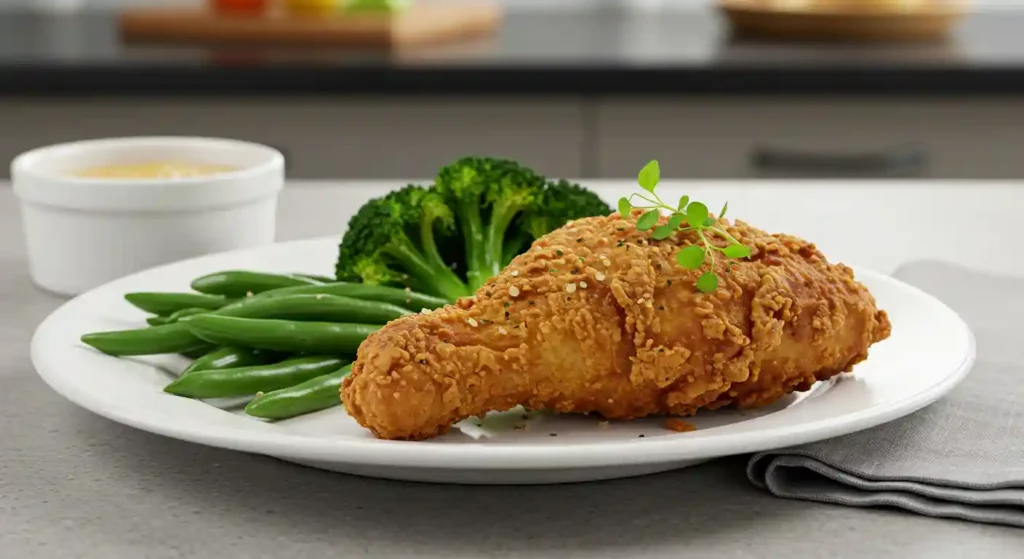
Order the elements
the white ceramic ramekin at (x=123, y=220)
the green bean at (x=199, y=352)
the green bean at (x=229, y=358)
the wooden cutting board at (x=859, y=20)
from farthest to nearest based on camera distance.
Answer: the wooden cutting board at (x=859, y=20) → the white ceramic ramekin at (x=123, y=220) → the green bean at (x=199, y=352) → the green bean at (x=229, y=358)

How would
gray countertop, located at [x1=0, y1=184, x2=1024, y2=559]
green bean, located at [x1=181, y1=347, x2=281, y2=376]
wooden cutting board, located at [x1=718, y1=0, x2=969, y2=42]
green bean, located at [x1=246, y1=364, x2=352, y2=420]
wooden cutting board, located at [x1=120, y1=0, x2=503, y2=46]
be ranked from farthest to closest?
wooden cutting board, located at [x1=718, y1=0, x2=969, y2=42], wooden cutting board, located at [x1=120, y1=0, x2=503, y2=46], green bean, located at [x1=181, y1=347, x2=281, y2=376], green bean, located at [x1=246, y1=364, x2=352, y2=420], gray countertop, located at [x1=0, y1=184, x2=1024, y2=559]

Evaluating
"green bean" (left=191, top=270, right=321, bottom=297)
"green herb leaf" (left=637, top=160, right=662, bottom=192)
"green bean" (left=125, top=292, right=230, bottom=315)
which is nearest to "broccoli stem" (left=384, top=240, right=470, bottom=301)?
"green bean" (left=191, top=270, right=321, bottom=297)

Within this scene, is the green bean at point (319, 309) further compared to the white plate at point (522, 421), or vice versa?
the green bean at point (319, 309)

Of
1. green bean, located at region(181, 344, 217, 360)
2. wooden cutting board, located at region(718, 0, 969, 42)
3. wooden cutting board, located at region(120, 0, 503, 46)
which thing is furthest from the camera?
wooden cutting board, located at region(718, 0, 969, 42)

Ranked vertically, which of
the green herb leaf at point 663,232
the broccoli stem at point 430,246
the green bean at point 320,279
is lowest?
the green bean at point 320,279

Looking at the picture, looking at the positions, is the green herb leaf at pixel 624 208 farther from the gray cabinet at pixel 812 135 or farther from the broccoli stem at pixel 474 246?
the gray cabinet at pixel 812 135

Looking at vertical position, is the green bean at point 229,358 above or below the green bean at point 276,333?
below

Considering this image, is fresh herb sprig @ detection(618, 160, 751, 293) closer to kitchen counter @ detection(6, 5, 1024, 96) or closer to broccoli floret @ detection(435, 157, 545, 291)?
broccoli floret @ detection(435, 157, 545, 291)

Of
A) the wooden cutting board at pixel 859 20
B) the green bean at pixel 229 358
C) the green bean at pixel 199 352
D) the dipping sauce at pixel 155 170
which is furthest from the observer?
the wooden cutting board at pixel 859 20

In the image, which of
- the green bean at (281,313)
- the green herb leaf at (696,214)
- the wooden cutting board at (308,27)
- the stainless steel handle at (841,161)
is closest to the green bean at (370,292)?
the green bean at (281,313)
